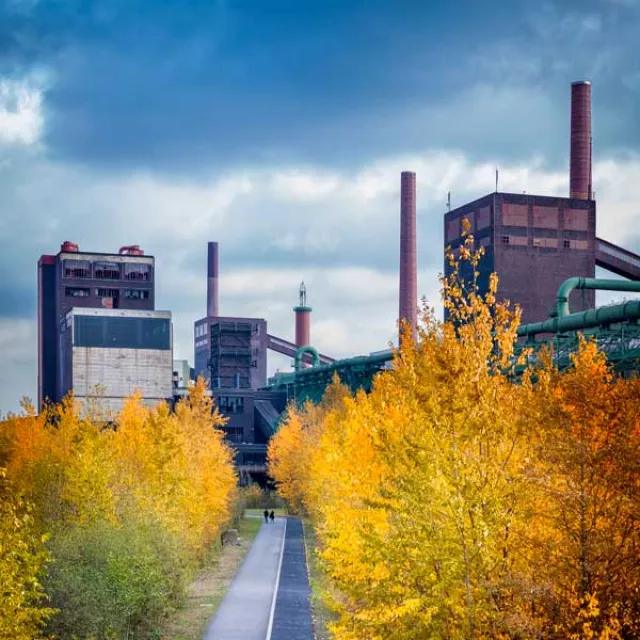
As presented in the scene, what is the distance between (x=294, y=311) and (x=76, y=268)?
107 ft

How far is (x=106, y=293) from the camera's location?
145 meters

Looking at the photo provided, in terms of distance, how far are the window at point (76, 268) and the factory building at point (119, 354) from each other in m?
19.3

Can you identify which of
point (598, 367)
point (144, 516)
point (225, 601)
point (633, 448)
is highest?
→ point (598, 367)

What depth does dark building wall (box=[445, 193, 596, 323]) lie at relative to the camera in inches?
3907

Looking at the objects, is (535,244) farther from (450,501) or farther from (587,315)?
(450,501)

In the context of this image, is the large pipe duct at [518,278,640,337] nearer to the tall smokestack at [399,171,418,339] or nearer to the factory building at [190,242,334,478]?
the tall smokestack at [399,171,418,339]

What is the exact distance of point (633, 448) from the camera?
2038 cm

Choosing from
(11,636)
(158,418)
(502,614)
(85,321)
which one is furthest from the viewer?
(85,321)

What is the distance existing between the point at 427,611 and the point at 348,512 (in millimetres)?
8391

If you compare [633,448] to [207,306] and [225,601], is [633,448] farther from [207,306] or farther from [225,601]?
[207,306]

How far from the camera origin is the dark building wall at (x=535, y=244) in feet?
326

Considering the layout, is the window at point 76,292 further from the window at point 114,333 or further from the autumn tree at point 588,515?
the autumn tree at point 588,515

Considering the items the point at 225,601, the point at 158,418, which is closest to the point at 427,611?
the point at 225,601

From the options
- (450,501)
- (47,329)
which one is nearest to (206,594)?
(450,501)
